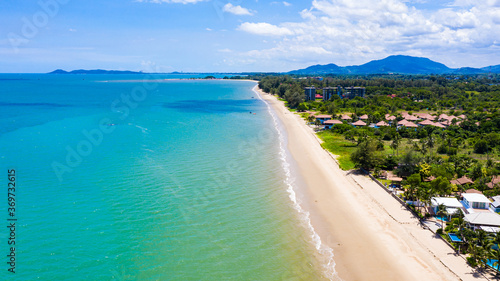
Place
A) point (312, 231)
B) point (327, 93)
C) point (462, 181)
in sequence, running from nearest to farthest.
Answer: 1. point (312, 231)
2. point (462, 181)
3. point (327, 93)

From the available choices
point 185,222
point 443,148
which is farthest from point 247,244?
point 443,148

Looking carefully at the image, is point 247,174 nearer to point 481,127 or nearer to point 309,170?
point 309,170

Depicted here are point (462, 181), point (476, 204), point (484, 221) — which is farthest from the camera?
point (462, 181)

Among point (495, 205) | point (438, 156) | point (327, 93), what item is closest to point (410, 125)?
point (438, 156)

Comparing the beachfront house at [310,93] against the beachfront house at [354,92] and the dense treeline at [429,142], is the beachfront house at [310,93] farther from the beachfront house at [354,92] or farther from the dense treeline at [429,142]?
the beachfront house at [354,92]

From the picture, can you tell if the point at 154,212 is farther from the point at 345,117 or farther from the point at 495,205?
the point at 345,117

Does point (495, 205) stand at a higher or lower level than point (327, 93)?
lower

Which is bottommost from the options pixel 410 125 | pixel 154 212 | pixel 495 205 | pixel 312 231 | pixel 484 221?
pixel 312 231

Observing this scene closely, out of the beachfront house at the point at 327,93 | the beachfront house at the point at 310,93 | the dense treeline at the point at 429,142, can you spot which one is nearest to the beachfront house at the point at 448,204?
the dense treeline at the point at 429,142
